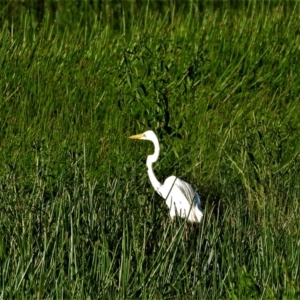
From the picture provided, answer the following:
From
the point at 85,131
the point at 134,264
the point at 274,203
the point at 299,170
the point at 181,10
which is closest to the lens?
the point at 134,264

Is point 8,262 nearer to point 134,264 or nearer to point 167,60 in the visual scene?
point 134,264

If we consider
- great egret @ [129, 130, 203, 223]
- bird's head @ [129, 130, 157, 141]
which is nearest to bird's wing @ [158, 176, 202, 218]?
great egret @ [129, 130, 203, 223]

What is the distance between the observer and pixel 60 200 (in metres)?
4.96

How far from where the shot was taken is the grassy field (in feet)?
15.2

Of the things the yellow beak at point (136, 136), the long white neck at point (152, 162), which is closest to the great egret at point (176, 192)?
the long white neck at point (152, 162)

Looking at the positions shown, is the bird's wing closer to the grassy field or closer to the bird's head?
the grassy field

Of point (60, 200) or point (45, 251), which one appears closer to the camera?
point (45, 251)

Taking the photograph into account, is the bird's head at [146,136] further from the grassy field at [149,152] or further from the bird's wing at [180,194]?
the bird's wing at [180,194]

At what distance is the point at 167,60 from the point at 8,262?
9.04 ft

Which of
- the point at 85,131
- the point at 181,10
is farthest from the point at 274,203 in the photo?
the point at 181,10

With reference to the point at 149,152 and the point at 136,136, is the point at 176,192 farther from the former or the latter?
the point at 149,152

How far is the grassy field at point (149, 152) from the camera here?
464 cm

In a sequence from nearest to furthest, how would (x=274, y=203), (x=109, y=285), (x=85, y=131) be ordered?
(x=109, y=285) < (x=274, y=203) < (x=85, y=131)

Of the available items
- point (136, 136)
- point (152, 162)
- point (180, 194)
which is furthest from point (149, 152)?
point (180, 194)
